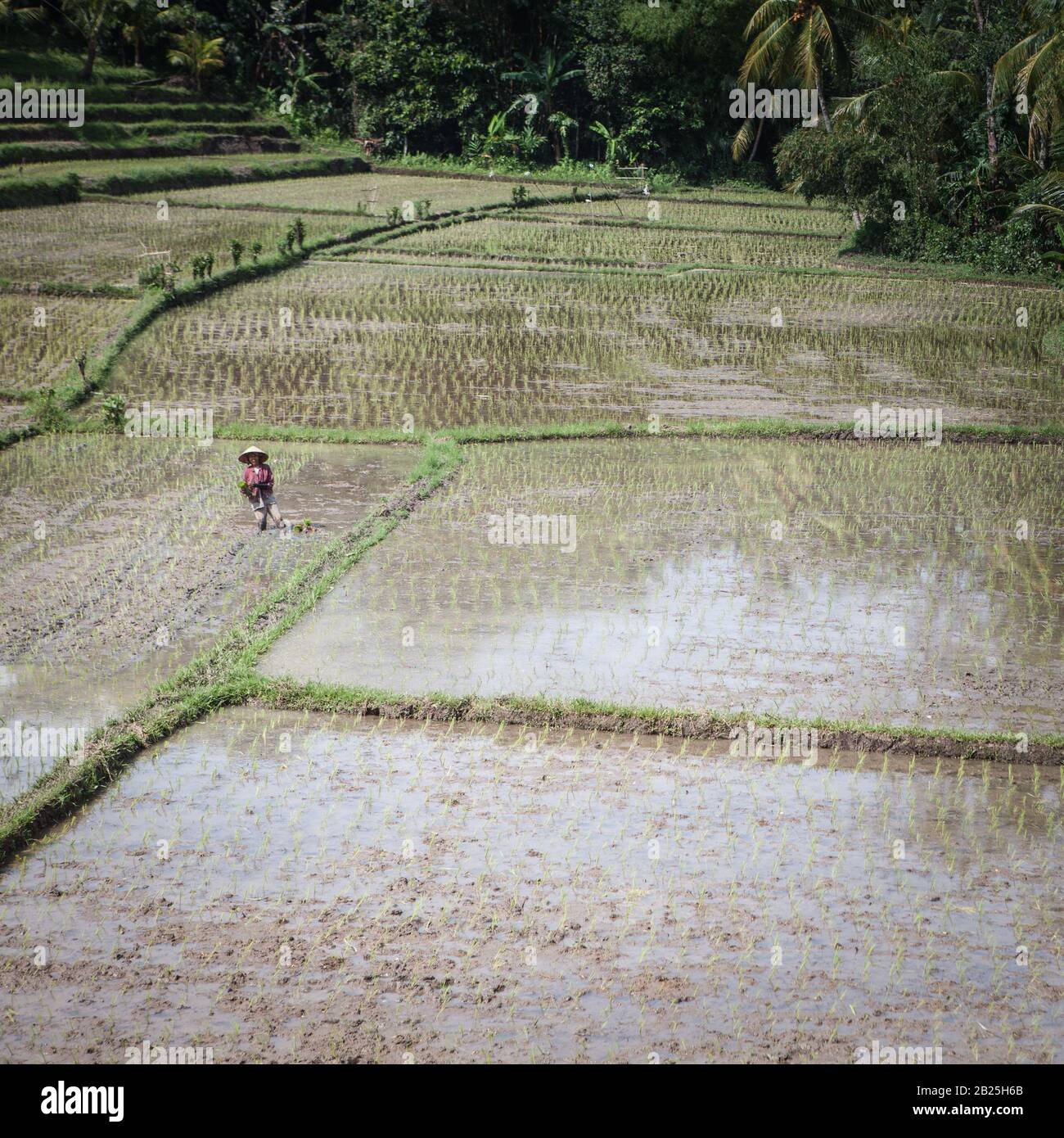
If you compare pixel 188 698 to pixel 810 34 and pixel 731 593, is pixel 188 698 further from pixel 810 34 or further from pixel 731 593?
pixel 810 34

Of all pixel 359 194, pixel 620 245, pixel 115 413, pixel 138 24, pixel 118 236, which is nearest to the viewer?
pixel 115 413

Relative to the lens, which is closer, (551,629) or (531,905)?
(531,905)

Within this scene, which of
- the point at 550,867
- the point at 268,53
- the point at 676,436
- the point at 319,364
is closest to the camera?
the point at 550,867

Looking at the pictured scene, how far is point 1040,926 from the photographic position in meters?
4.12

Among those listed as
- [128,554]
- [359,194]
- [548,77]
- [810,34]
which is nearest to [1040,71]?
[810,34]

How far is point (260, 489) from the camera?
26.0ft

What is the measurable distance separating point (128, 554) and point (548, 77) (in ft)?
77.7

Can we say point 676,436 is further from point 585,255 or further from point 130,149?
point 130,149

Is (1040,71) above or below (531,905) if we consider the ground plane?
above

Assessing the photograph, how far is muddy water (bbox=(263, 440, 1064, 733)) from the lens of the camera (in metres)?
5.96

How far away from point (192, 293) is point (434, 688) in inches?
388

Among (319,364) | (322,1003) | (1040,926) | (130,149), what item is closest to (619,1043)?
(322,1003)

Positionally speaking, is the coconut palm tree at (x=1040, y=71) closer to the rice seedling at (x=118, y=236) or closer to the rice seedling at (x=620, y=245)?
the rice seedling at (x=620, y=245)

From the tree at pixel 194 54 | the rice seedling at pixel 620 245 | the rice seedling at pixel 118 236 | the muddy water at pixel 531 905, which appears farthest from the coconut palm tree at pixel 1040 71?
the tree at pixel 194 54
